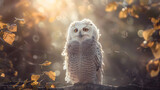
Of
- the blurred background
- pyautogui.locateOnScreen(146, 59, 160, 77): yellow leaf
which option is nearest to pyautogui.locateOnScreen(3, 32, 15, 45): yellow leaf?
the blurred background

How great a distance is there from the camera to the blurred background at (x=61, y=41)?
7.51 feet

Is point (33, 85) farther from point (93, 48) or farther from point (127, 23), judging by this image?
point (127, 23)

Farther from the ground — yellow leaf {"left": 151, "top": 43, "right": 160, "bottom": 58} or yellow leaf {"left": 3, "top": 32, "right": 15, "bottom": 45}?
yellow leaf {"left": 3, "top": 32, "right": 15, "bottom": 45}

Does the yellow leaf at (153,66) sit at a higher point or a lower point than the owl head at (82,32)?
lower

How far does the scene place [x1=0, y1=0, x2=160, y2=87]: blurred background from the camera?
90.1 inches

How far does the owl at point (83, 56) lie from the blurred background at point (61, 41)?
24cm

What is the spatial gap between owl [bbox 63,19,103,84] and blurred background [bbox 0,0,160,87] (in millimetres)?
240

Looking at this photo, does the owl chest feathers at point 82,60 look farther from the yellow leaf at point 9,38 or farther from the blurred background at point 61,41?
the yellow leaf at point 9,38

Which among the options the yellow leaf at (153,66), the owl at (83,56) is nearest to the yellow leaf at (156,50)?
the yellow leaf at (153,66)

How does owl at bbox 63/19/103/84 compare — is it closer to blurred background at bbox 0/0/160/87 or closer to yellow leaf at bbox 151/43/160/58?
blurred background at bbox 0/0/160/87

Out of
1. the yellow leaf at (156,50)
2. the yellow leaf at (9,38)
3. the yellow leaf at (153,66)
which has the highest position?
the yellow leaf at (9,38)

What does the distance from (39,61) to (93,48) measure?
1294mm

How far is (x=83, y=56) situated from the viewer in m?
1.87

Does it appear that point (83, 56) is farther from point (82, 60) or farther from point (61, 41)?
point (61, 41)
